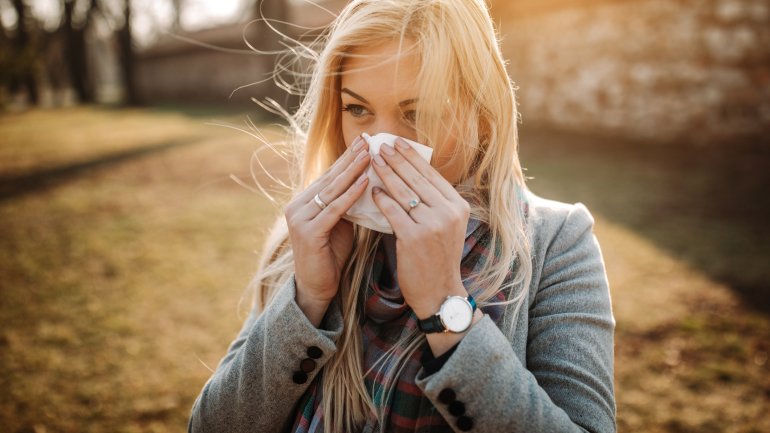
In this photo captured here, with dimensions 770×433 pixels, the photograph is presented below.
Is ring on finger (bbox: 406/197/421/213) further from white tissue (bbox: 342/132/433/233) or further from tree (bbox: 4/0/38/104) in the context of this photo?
tree (bbox: 4/0/38/104)

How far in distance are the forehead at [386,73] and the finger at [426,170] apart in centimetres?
17

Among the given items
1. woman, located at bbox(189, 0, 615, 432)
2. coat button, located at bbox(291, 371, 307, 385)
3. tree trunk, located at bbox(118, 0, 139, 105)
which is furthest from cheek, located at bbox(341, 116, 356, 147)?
tree trunk, located at bbox(118, 0, 139, 105)

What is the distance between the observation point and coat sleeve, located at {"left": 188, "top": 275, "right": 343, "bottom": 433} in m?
1.37

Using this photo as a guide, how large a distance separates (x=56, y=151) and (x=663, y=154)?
13.9m

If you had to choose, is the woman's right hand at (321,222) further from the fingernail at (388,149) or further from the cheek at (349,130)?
the cheek at (349,130)

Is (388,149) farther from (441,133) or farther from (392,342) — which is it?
(392,342)

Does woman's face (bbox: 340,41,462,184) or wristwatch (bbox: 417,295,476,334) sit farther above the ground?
woman's face (bbox: 340,41,462,184)

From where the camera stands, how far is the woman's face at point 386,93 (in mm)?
1438

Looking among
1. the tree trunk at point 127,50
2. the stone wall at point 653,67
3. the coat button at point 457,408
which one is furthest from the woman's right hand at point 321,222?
the tree trunk at point 127,50

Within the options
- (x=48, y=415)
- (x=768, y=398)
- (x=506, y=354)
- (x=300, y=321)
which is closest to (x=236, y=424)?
(x=300, y=321)

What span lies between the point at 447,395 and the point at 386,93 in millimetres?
879

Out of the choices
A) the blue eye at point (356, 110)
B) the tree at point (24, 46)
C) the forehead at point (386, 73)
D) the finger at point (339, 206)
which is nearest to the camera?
the finger at point (339, 206)

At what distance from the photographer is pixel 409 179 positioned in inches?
51.1

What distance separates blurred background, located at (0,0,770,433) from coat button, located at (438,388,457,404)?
3.89 feet
